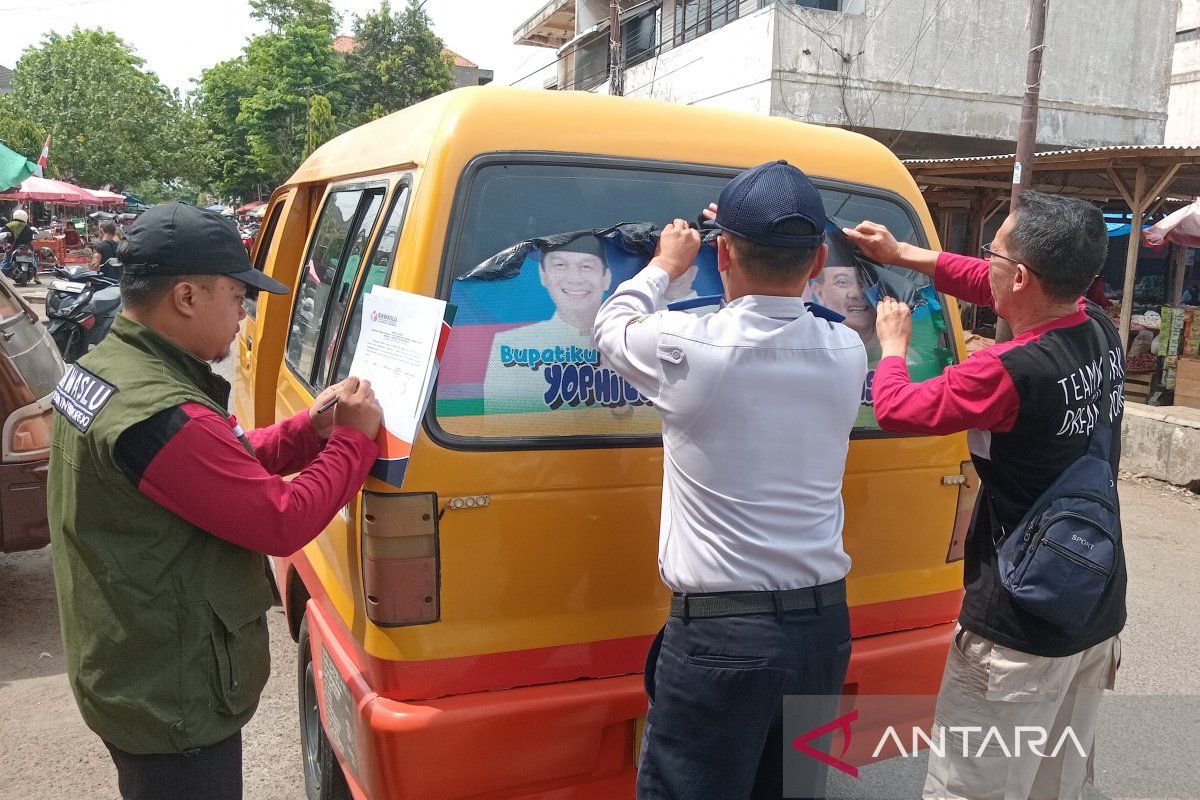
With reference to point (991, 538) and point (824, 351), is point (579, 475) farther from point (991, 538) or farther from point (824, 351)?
point (991, 538)

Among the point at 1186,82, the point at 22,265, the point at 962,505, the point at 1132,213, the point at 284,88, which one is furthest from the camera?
the point at 284,88

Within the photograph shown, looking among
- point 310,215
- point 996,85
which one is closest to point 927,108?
point 996,85

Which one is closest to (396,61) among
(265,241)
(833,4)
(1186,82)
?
(833,4)

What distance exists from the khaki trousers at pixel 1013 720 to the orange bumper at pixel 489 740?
2.56 ft

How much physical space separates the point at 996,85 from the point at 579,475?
18.7m

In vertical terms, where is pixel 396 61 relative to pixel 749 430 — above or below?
above

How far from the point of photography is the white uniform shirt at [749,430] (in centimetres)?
170

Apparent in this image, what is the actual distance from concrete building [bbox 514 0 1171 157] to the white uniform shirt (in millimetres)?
15004

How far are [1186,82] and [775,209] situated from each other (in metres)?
25.7

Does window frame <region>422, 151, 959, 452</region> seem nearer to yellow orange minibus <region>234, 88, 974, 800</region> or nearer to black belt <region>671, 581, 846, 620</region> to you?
yellow orange minibus <region>234, 88, 974, 800</region>

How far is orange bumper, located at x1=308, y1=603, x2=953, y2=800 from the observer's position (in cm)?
194

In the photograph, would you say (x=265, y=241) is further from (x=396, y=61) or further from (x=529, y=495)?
(x=396, y=61)

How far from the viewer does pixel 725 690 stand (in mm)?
1683

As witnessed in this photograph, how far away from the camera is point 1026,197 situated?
2.16m
